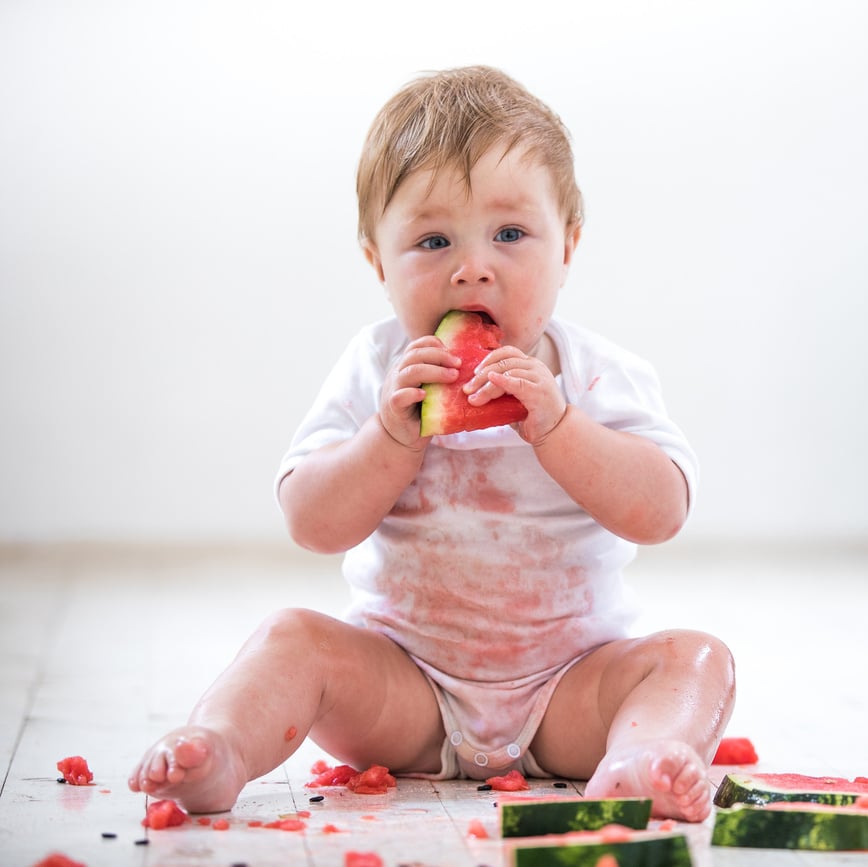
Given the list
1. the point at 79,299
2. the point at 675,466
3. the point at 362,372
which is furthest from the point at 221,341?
the point at 675,466

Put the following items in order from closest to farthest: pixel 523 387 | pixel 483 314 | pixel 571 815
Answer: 1. pixel 571 815
2. pixel 523 387
3. pixel 483 314

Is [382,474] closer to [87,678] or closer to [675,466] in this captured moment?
[675,466]

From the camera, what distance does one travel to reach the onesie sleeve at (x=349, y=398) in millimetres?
1443

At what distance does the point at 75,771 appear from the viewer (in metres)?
1.31

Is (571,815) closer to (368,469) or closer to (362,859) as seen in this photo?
(362,859)

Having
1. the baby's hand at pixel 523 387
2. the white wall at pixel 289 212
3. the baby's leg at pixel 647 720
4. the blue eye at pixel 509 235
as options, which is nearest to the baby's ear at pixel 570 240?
the blue eye at pixel 509 235

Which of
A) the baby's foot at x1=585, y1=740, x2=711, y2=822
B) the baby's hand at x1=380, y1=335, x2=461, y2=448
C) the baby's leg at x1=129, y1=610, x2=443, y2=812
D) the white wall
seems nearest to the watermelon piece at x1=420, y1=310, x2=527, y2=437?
the baby's hand at x1=380, y1=335, x2=461, y2=448

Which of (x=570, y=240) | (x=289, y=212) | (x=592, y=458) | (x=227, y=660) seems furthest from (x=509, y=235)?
(x=289, y=212)

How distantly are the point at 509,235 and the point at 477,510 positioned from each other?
304 millimetres

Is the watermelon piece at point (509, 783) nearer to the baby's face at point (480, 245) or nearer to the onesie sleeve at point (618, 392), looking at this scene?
the onesie sleeve at point (618, 392)

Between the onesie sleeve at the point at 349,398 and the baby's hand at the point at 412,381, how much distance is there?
14 centimetres

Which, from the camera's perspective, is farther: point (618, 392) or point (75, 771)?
point (618, 392)

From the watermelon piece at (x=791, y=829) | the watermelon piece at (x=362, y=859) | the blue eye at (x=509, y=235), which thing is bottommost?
the watermelon piece at (x=362, y=859)

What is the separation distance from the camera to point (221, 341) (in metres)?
3.39
